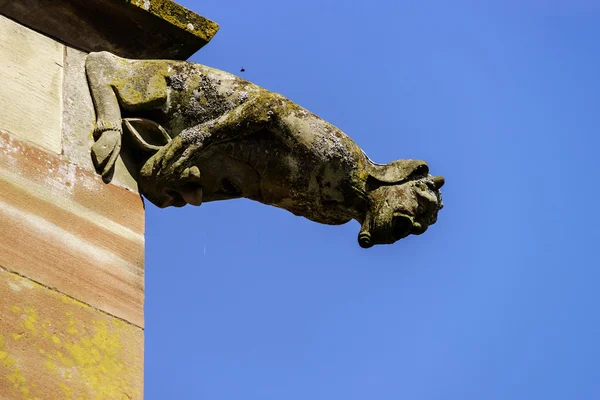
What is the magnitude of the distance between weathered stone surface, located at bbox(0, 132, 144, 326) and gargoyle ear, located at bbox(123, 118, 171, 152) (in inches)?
10.7

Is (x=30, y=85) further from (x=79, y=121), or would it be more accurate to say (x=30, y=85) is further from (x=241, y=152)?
(x=241, y=152)

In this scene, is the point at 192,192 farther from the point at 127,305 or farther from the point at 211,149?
the point at 127,305

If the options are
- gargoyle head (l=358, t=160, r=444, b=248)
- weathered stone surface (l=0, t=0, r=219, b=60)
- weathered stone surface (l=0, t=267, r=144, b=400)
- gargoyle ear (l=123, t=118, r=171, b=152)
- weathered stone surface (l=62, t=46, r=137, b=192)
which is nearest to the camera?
weathered stone surface (l=0, t=267, r=144, b=400)

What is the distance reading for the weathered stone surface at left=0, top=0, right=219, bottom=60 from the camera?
22.1 ft

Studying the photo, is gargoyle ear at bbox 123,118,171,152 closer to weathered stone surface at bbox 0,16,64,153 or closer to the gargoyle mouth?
the gargoyle mouth

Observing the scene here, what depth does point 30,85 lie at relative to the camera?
643 cm

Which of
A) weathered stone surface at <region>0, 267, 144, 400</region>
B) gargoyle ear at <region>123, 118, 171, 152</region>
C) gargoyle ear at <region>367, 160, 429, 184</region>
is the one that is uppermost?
gargoyle ear at <region>367, 160, 429, 184</region>

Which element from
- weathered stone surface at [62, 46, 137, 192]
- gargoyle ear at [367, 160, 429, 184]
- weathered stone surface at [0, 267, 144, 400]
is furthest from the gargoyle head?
weathered stone surface at [0, 267, 144, 400]

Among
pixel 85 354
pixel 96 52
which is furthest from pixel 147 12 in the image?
pixel 85 354

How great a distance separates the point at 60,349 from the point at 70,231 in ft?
1.84

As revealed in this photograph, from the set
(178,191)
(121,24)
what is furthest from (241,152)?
(121,24)

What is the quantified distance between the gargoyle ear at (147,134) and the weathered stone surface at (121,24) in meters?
0.43

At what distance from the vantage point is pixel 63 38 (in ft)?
22.2

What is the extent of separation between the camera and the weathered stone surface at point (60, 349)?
5500mm
